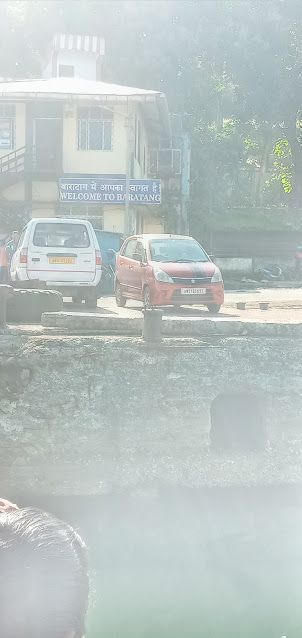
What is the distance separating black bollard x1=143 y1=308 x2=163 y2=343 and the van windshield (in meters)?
5.40

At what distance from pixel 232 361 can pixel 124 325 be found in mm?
1223

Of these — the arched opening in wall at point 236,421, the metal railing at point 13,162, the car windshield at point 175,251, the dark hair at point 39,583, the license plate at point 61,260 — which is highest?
the metal railing at point 13,162

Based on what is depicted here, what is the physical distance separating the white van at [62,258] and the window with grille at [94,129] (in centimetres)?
1229

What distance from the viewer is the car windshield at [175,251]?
14.1m

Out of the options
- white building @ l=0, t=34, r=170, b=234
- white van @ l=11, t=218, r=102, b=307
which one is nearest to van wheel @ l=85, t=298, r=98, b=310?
white van @ l=11, t=218, r=102, b=307

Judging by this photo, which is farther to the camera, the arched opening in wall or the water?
the arched opening in wall

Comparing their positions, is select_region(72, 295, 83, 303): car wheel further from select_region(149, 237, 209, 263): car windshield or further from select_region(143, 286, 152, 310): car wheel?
select_region(149, 237, 209, 263): car windshield

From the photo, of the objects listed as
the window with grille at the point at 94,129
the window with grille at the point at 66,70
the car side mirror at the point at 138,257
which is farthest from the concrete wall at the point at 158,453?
the window with grille at the point at 66,70

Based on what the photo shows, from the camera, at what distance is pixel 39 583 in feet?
4.50

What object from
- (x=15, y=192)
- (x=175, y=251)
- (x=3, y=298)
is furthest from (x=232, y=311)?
(x=15, y=192)

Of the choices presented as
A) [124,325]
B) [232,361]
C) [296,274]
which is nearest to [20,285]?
[124,325]

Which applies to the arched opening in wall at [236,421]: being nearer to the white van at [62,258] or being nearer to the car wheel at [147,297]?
the car wheel at [147,297]

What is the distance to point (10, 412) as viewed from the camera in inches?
356

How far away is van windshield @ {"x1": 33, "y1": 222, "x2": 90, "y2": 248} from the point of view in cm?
1425
